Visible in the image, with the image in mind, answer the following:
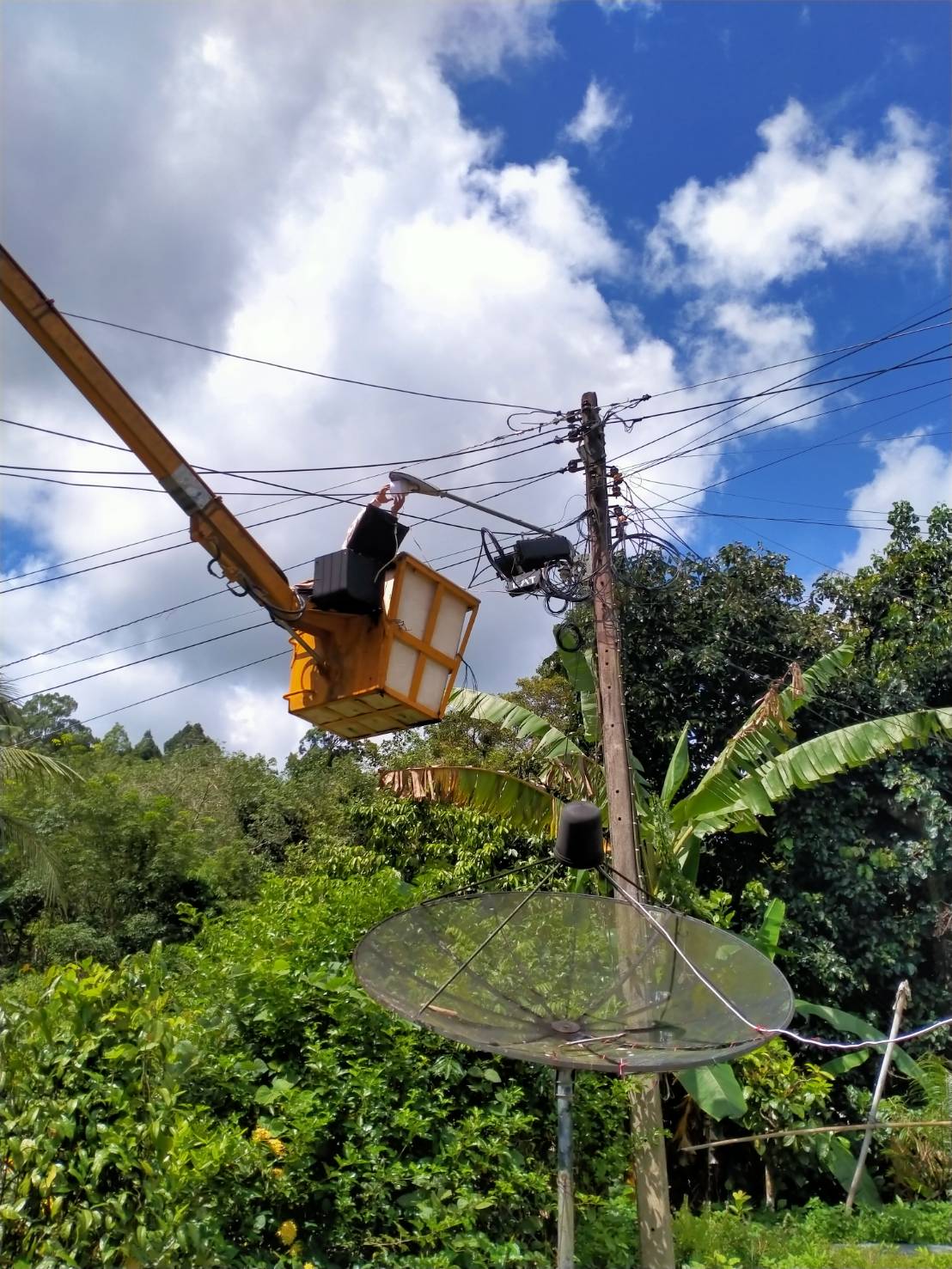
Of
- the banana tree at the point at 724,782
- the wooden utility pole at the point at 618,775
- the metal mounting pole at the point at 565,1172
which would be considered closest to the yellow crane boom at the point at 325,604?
the metal mounting pole at the point at 565,1172

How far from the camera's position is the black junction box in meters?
5.61

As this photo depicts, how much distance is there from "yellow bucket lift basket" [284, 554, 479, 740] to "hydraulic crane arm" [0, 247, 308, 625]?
12.3 inches

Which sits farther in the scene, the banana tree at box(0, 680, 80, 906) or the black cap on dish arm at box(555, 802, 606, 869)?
the banana tree at box(0, 680, 80, 906)

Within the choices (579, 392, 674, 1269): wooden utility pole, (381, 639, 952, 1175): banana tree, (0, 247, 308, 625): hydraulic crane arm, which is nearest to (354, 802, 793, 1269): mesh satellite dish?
(579, 392, 674, 1269): wooden utility pole

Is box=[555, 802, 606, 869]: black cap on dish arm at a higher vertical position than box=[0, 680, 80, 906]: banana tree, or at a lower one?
lower

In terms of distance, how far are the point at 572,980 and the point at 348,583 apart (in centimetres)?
296

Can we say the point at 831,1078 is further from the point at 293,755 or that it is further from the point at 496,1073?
the point at 293,755

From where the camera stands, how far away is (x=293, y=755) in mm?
30594

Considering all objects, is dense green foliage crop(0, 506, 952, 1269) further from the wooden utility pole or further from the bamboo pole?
the bamboo pole

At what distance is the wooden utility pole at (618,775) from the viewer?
7.73 meters

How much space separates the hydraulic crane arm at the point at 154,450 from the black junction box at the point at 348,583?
0.99 ft

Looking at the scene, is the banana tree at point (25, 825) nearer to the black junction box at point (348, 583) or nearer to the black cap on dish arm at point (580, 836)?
the black junction box at point (348, 583)

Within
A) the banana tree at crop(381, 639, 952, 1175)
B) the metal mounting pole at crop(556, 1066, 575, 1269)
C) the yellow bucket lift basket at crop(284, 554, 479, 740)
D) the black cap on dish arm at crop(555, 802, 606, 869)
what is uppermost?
the banana tree at crop(381, 639, 952, 1175)

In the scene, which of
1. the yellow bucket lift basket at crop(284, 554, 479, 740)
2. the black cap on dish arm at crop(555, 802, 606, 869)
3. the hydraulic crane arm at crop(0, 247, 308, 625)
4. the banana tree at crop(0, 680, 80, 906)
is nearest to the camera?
the black cap on dish arm at crop(555, 802, 606, 869)
